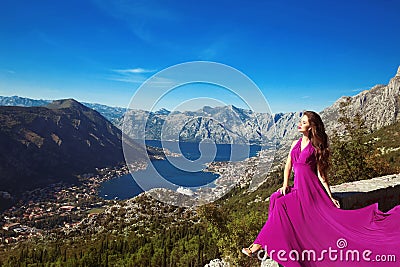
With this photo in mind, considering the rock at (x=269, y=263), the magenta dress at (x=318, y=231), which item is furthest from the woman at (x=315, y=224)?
the rock at (x=269, y=263)

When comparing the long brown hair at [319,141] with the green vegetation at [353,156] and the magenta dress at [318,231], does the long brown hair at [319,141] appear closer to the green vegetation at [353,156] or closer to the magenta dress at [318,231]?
the magenta dress at [318,231]

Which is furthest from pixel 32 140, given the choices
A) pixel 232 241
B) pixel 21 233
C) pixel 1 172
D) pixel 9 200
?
pixel 232 241

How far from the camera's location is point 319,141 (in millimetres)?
3621

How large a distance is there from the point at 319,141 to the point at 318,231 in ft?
3.51

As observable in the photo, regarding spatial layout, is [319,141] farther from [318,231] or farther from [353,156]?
[353,156]

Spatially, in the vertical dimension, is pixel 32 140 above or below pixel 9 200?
above

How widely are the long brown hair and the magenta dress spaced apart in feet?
0.24

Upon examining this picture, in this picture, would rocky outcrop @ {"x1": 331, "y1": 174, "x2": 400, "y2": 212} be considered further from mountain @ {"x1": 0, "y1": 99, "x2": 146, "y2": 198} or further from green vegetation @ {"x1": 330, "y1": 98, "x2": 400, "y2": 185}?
mountain @ {"x1": 0, "y1": 99, "x2": 146, "y2": 198}

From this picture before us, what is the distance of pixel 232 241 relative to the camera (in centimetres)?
929

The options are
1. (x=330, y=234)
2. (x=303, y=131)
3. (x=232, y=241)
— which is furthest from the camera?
(x=232, y=241)

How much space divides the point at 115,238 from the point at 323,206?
6868cm

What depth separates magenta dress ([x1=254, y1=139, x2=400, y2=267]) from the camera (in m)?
3.17

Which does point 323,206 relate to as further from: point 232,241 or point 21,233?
point 21,233

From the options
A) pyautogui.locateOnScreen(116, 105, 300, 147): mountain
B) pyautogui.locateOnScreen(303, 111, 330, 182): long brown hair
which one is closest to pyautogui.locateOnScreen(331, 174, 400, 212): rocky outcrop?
pyautogui.locateOnScreen(303, 111, 330, 182): long brown hair
